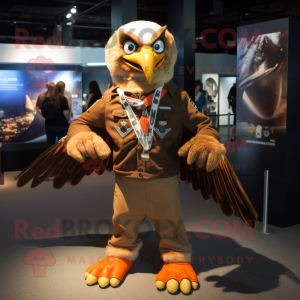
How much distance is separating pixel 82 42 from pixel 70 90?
194 inches

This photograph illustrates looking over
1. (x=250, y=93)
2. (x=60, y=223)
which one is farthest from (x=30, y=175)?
(x=250, y=93)

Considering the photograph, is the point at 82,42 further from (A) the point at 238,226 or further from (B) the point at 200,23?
(A) the point at 238,226

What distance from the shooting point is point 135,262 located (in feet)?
8.71

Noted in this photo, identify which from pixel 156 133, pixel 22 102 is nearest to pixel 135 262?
pixel 156 133

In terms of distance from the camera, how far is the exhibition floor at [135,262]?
2.28 metres

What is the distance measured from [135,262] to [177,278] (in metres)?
0.46

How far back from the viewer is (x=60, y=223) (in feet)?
11.3

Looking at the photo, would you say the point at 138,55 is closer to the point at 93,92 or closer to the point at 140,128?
the point at 140,128

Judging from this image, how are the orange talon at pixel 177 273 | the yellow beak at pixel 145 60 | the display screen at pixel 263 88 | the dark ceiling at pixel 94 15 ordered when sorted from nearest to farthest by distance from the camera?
the yellow beak at pixel 145 60
the orange talon at pixel 177 273
the display screen at pixel 263 88
the dark ceiling at pixel 94 15

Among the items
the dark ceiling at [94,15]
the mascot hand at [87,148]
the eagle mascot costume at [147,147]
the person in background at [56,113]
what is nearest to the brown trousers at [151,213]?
the eagle mascot costume at [147,147]

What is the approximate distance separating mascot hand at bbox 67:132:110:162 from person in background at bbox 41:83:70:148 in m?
3.40

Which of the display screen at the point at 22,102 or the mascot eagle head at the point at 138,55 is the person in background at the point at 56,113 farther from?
the mascot eagle head at the point at 138,55

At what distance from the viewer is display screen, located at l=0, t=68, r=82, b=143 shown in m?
5.91

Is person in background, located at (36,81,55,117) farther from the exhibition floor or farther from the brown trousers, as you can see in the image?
the brown trousers
